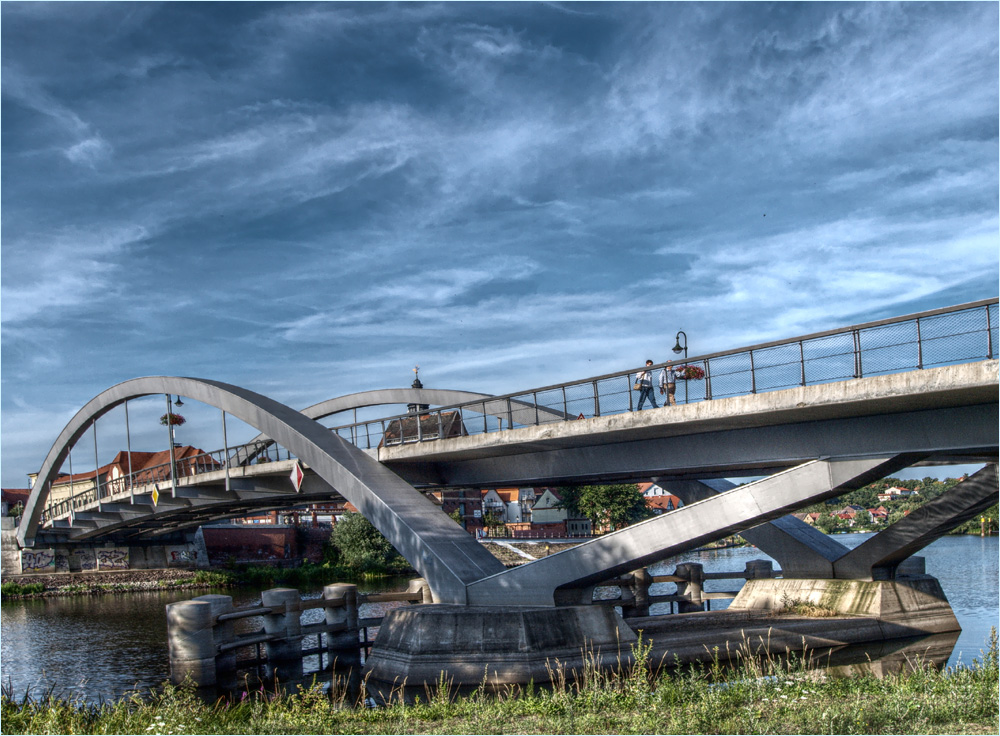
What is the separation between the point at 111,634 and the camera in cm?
2969

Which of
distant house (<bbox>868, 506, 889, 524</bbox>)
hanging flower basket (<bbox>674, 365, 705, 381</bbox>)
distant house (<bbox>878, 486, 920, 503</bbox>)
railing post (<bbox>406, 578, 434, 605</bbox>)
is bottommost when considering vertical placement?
distant house (<bbox>878, 486, 920, 503</bbox>)

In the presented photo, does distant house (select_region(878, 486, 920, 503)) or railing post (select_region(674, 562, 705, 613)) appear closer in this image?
railing post (select_region(674, 562, 705, 613))

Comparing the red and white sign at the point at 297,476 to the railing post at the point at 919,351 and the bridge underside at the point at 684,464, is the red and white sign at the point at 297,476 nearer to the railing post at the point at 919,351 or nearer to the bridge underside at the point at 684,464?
the bridge underside at the point at 684,464

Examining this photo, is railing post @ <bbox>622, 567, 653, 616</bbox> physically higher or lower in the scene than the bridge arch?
lower

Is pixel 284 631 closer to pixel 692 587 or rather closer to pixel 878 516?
pixel 692 587

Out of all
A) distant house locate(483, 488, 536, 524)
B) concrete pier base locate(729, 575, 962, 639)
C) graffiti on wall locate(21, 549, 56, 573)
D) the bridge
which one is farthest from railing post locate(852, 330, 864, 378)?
distant house locate(483, 488, 536, 524)

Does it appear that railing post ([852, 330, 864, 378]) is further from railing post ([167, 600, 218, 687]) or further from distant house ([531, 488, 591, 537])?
distant house ([531, 488, 591, 537])

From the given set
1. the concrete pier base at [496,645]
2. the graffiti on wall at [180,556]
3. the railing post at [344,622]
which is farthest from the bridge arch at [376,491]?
the graffiti on wall at [180,556]

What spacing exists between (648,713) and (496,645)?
23.9ft

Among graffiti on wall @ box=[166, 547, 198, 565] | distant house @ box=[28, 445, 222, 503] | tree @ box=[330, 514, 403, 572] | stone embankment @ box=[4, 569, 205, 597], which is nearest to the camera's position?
distant house @ box=[28, 445, 222, 503]

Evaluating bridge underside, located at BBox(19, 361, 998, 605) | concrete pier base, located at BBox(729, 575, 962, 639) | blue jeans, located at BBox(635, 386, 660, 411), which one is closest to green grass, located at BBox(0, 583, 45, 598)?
bridge underside, located at BBox(19, 361, 998, 605)

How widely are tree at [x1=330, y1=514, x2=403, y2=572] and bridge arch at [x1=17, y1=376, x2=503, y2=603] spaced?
2802 centimetres

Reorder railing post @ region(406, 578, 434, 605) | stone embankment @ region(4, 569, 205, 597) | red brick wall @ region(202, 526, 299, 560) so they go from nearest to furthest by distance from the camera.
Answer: railing post @ region(406, 578, 434, 605), stone embankment @ region(4, 569, 205, 597), red brick wall @ region(202, 526, 299, 560)

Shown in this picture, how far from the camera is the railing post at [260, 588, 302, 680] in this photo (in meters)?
21.4
